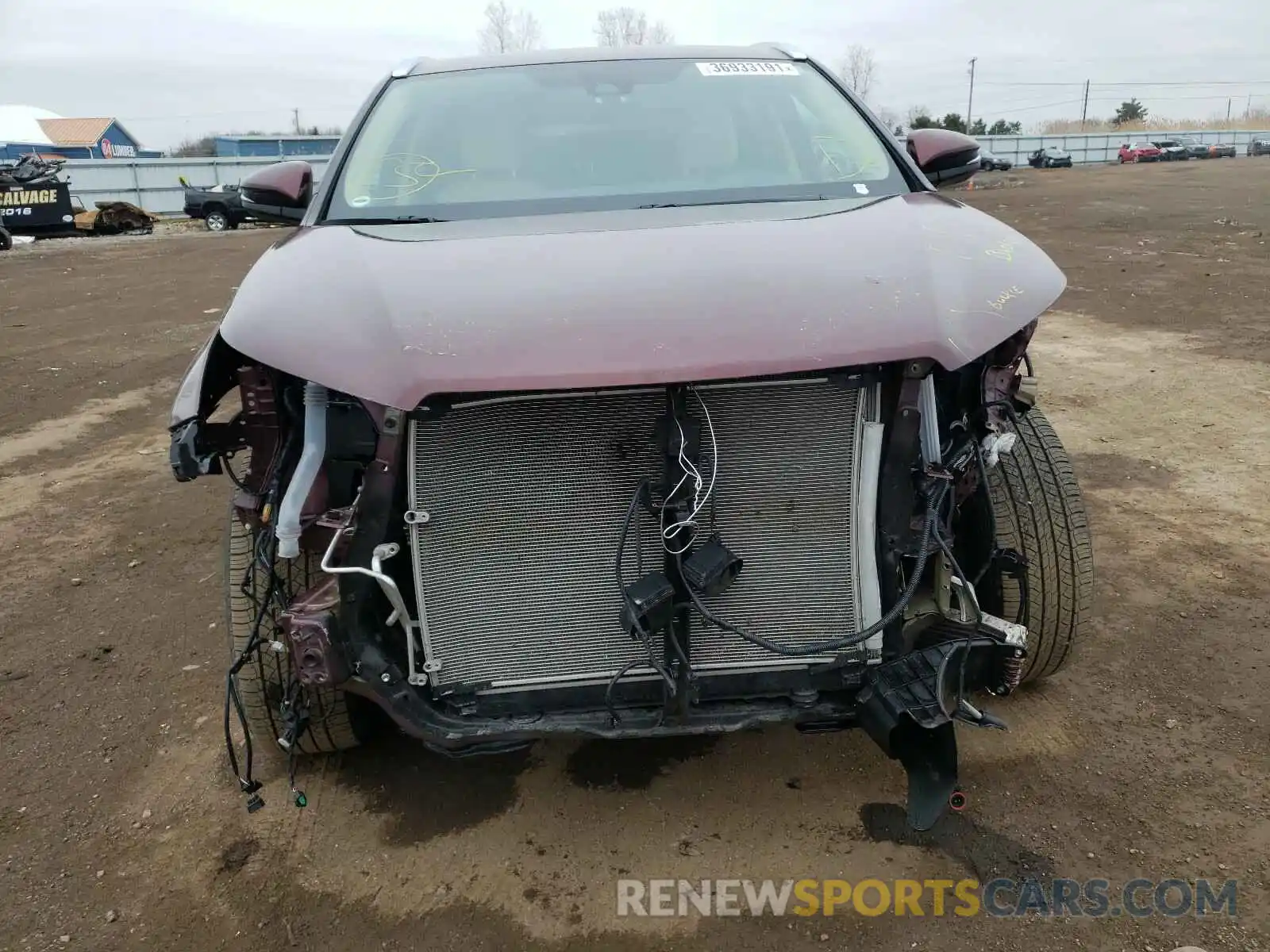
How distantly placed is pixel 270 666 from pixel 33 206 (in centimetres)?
2156

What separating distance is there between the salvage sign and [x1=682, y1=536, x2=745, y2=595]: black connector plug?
22.0 meters

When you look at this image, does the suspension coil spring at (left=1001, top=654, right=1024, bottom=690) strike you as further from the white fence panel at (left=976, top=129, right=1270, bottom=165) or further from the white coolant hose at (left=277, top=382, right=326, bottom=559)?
the white fence panel at (left=976, top=129, right=1270, bottom=165)

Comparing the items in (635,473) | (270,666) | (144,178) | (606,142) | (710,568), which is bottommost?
(270,666)

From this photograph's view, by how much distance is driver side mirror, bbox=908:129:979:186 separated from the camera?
2986 mm

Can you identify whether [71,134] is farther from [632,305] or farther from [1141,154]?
[632,305]

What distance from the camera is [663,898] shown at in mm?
2100

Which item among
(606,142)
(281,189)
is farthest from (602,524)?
(281,189)

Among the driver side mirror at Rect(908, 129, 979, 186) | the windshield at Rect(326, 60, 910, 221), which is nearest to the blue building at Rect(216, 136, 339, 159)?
the windshield at Rect(326, 60, 910, 221)

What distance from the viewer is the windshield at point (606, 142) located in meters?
2.59

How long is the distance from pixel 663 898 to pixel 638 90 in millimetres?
2485

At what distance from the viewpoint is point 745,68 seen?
124 inches

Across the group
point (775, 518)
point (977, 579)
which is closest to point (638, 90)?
point (775, 518)

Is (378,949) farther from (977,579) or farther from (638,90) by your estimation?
(638,90)

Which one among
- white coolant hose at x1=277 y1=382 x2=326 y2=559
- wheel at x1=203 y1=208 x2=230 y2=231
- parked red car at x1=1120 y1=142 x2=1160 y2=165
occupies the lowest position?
white coolant hose at x1=277 y1=382 x2=326 y2=559
